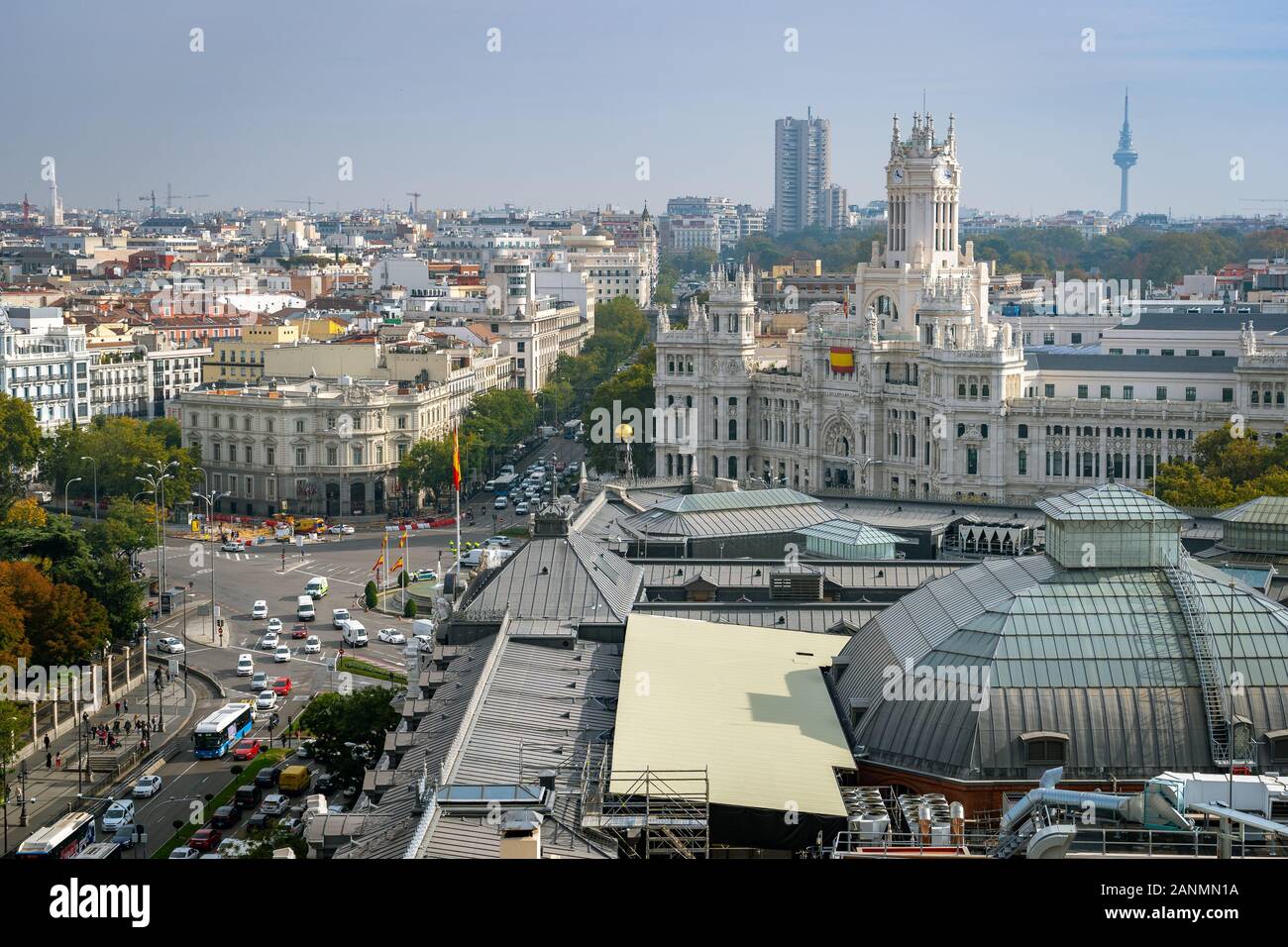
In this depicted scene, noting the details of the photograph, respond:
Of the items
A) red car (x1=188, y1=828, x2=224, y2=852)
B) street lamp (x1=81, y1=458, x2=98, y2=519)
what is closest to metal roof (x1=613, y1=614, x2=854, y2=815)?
red car (x1=188, y1=828, x2=224, y2=852)

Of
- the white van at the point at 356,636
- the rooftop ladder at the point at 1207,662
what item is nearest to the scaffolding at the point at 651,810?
the rooftop ladder at the point at 1207,662

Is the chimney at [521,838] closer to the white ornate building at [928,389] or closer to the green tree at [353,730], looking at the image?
the green tree at [353,730]

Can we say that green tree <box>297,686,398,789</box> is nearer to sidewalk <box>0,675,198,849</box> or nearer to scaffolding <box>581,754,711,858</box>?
sidewalk <box>0,675,198,849</box>

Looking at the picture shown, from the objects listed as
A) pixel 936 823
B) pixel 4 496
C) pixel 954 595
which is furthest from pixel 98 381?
pixel 936 823

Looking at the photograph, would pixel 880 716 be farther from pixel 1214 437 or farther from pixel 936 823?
pixel 1214 437

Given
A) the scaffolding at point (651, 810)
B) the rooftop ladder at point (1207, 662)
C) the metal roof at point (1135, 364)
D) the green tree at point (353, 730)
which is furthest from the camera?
the metal roof at point (1135, 364)
